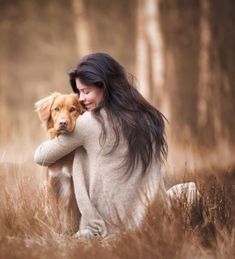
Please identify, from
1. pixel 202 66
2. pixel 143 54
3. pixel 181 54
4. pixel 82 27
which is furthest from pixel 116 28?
pixel 143 54

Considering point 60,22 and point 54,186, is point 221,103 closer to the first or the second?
point 60,22

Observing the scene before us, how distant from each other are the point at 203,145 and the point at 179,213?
579cm

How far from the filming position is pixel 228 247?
3.53 metres

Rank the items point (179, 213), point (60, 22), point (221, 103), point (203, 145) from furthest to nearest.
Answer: point (60, 22) → point (221, 103) → point (203, 145) → point (179, 213)

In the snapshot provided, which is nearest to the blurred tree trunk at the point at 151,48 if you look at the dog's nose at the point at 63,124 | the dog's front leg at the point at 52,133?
the dog's front leg at the point at 52,133

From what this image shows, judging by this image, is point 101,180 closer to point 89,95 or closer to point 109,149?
point 109,149

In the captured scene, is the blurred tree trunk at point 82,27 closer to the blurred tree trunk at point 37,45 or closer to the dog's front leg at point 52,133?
the blurred tree trunk at point 37,45

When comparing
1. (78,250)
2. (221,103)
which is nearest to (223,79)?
(221,103)

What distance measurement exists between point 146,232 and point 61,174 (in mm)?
669

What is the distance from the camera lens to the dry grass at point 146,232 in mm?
3480

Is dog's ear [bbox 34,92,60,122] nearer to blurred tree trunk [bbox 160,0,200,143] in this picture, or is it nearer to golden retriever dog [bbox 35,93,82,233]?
golden retriever dog [bbox 35,93,82,233]

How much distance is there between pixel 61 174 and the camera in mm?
4031

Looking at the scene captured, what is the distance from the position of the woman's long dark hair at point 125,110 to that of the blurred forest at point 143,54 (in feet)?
11.7

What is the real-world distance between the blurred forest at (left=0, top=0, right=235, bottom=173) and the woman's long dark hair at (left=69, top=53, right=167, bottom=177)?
3552 mm
